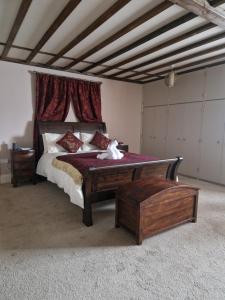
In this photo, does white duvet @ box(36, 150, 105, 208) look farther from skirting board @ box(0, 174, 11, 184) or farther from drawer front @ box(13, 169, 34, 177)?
skirting board @ box(0, 174, 11, 184)

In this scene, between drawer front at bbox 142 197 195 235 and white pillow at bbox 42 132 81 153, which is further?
white pillow at bbox 42 132 81 153

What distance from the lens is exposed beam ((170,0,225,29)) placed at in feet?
7.36

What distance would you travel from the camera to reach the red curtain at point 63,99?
15.3ft

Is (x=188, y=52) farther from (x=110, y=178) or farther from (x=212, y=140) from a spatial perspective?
(x=110, y=178)

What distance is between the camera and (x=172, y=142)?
5.60 metres

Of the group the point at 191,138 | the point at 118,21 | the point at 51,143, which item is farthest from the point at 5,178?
the point at 191,138

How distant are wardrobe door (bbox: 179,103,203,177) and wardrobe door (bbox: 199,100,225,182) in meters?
0.13

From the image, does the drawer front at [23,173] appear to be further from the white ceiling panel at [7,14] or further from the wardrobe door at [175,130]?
the wardrobe door at [175,130]

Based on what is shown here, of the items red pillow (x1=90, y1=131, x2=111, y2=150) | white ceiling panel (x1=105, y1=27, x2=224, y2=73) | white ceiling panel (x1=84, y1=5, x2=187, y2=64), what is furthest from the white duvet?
white ceiling panel (x1=105, y1=27, x2=224, y2=73)

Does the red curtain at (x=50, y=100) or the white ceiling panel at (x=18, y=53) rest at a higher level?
the white ceiling panel at (x=18, y=53)

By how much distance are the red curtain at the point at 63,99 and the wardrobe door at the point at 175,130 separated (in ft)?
6.19

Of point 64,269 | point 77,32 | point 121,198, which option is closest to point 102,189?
point 121,198

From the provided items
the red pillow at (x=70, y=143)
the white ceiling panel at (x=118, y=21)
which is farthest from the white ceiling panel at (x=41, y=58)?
the red pillow at (x=70, y=143)

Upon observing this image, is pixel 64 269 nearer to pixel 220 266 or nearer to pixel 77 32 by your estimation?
pixel 220 266
